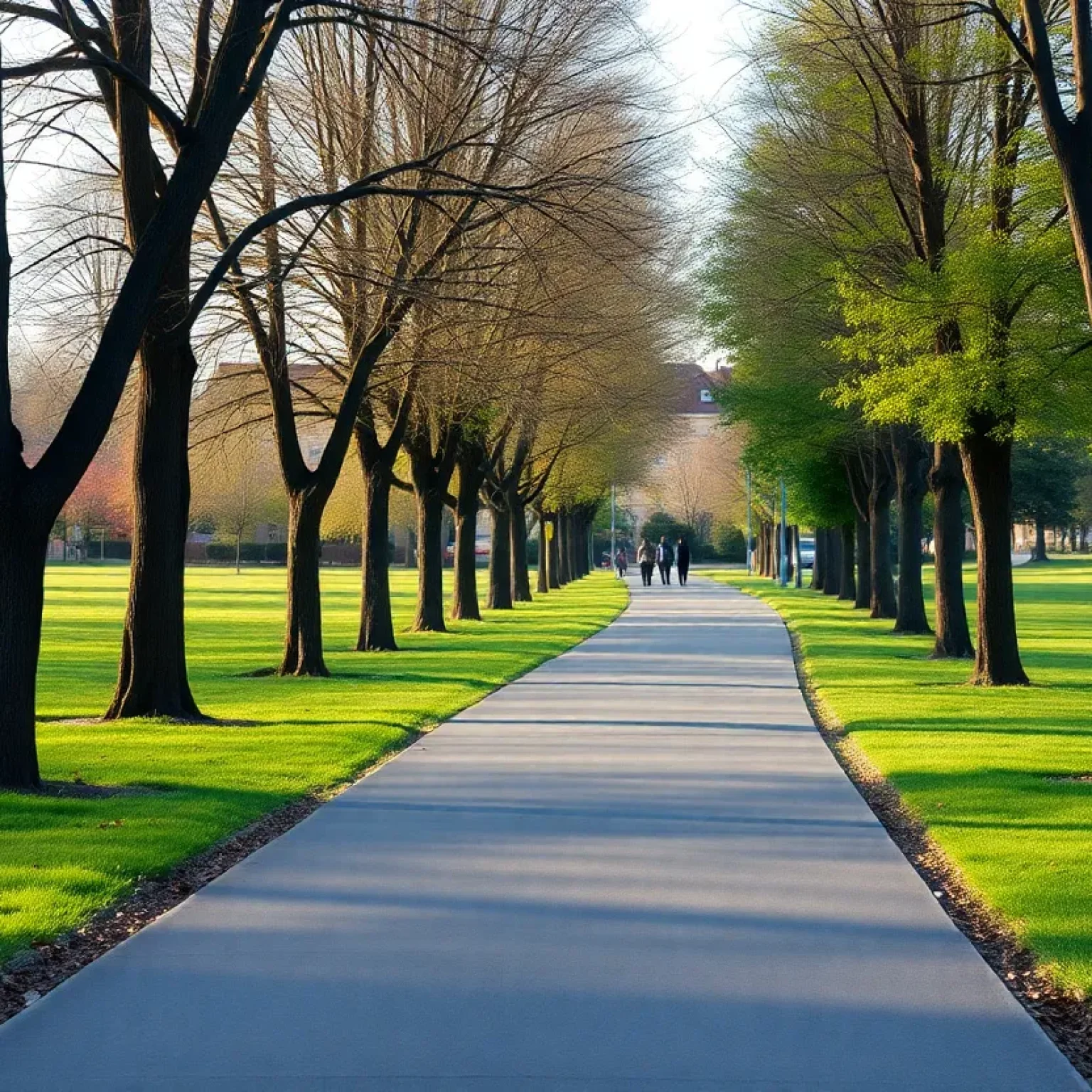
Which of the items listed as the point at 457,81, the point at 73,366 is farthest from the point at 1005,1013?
the point at 73,366

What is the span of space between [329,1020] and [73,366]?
16340mm

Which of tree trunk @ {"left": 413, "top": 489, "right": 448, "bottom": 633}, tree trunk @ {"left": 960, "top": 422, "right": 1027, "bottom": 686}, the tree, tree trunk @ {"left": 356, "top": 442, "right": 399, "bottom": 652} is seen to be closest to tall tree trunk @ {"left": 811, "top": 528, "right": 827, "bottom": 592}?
tree trunk @ {"left": 413, "top": 489, "right": 448, "bottom": 633}

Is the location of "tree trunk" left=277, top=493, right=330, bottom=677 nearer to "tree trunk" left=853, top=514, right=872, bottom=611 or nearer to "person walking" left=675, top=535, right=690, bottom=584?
"tree trunk" left=853, top=514, right=872, bottom=611

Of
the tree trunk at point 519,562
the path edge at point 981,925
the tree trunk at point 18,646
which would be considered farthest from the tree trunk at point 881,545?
the tree trunk at point 18,646

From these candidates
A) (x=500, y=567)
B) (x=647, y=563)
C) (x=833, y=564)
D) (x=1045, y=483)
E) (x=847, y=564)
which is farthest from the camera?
(x=1045, y=483)

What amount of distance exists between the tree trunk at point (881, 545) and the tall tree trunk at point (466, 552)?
9.29 m

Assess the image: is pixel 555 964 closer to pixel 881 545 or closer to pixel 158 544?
pixel 158 544

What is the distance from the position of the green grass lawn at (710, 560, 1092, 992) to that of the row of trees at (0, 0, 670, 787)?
5.56 m

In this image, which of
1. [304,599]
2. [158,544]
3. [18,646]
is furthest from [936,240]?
[18,646]

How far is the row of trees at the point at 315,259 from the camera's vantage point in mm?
12344

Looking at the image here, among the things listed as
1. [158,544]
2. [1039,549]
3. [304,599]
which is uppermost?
[158,544]

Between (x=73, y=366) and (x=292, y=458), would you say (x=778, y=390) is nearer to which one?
(x=292, y=458)

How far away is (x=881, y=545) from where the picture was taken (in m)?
38.8

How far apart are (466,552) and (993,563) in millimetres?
21026
